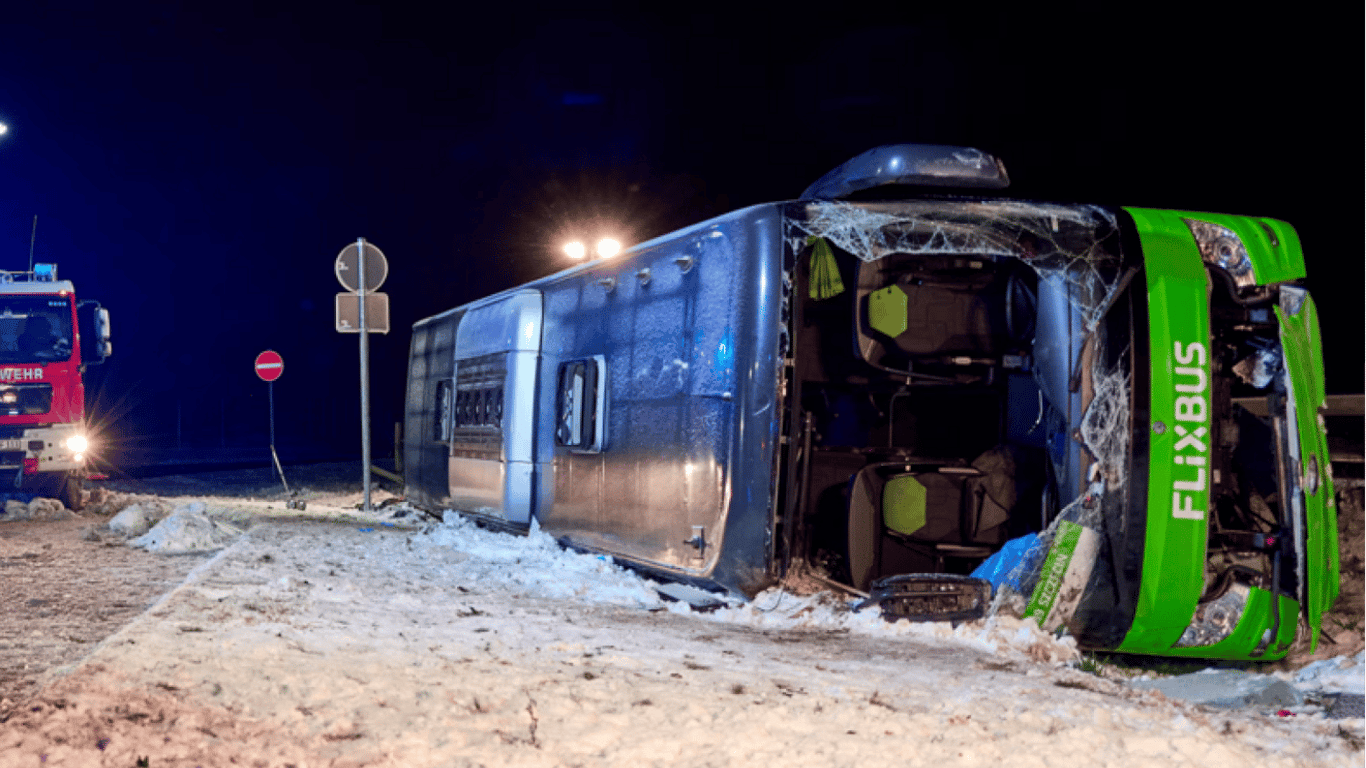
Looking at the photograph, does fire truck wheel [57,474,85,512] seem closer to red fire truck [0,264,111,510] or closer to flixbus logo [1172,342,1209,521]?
red fire truck [0,264,111,510]

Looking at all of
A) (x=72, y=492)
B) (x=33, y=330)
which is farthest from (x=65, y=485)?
(x=33, y=330)

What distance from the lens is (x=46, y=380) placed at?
→ 13.0 metres

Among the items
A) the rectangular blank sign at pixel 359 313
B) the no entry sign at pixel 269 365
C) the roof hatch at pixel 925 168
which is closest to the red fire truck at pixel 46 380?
the no entry sign at pixel 269 365

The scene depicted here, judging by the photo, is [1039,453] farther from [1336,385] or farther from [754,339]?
[1336,385]

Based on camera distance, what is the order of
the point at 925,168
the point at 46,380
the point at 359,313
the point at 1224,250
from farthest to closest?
the point at 46,380 → the point at 359,313 → the point at 925,168 → the point at 1224,250

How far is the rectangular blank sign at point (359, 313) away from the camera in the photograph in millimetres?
11602

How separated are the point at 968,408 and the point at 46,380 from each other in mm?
11464

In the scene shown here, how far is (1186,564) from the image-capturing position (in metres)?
5.31

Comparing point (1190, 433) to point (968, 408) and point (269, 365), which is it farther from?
point (269, 365)

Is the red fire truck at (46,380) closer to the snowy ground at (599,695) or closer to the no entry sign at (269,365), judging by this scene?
the no entry sign at (269,365)

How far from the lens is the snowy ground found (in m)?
3.30

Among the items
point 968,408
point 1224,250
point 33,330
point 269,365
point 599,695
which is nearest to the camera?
point 599,695

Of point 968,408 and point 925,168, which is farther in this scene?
point 968,408

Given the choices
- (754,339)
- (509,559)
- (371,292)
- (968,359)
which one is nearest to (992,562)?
(968,359)
